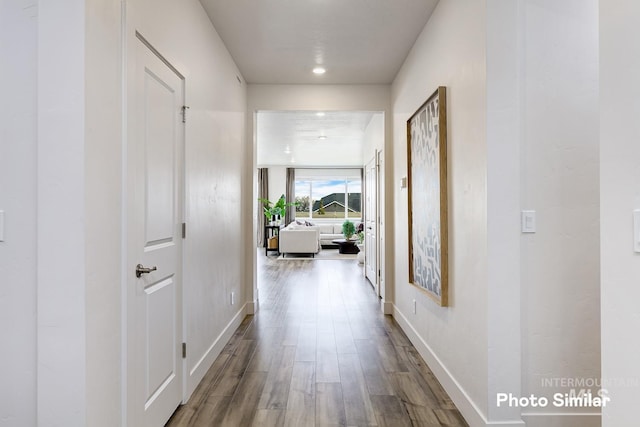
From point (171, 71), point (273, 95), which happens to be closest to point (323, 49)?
point (273, 95)

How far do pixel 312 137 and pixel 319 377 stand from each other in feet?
18.6

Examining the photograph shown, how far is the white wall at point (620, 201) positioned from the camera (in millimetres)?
1016

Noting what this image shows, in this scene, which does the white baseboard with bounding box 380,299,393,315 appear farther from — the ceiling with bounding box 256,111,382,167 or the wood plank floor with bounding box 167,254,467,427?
the ceiling with bounding box 256,111,382,167

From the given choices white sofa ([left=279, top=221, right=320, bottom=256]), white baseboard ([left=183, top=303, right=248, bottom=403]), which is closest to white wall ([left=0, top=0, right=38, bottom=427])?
white baseboard ([left=183, top=303, right=248, bottom=403])

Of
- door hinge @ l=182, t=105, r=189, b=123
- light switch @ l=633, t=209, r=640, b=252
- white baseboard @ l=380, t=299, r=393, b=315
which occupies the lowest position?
white baseboard @ l=380, t=299, r=393, b=315

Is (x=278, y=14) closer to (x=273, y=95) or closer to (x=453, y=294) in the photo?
(x=273, y=95)

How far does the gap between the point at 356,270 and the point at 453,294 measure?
A: 5.12m

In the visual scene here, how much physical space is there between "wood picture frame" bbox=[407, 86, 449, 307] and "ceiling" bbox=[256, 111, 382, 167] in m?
1.54

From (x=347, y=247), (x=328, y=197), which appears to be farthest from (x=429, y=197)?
(x=328, y=197)

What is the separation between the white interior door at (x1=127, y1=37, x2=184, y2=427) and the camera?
166cm

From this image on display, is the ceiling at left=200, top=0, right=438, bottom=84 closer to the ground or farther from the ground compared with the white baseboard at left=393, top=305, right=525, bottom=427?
farther from the ground

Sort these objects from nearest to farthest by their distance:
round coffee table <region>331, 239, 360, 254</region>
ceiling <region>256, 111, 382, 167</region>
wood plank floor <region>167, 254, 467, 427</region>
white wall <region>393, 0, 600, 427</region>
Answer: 1. white wall <region>393, 0, 600, 427</region>
2. wood plank floor <region>167, 254, 467, 427</region>
3. ceiling <region>256, 111, 382, 167</region>
4. round coffee table <region>331, 239, 360, 254</region>

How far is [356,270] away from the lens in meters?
7.40

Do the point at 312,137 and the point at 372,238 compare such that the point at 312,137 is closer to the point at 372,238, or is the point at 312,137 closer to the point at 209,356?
the point at 372,238
